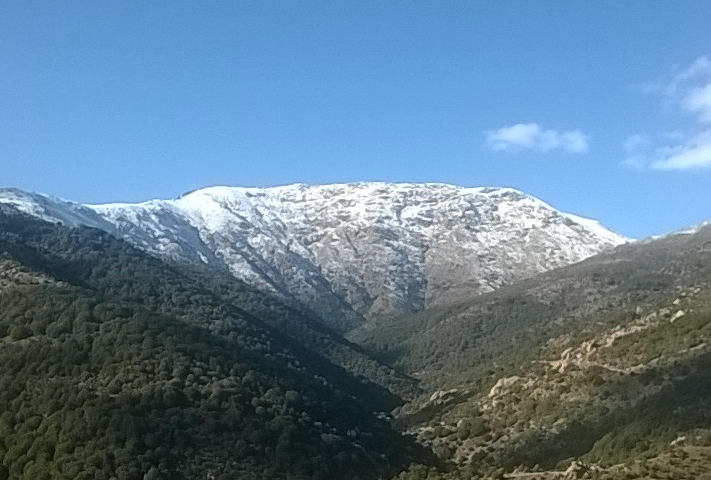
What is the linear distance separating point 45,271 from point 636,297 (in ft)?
404

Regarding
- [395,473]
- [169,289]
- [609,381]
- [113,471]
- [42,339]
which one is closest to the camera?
[113,471]

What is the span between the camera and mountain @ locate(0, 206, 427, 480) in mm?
78125

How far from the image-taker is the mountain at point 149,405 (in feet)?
256

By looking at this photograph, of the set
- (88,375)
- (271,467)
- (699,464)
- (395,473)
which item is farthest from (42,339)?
(699,464)

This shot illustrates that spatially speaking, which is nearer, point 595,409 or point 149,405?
point 149,405

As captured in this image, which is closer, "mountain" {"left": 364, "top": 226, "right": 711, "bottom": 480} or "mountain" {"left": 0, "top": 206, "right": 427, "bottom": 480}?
"mountain" {"left": 364, "top": 226, "right": 711, "bottom": 480}

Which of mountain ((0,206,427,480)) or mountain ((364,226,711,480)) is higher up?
mountain ((364,226,711,480))

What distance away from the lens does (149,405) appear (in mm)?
86062

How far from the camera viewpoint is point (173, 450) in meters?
79.1

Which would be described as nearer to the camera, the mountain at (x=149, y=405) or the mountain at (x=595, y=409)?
the mountain at (x=595, y=409)

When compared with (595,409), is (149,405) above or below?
below

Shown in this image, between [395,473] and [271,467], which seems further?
[395,473]

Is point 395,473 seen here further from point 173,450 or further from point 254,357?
point 254,357

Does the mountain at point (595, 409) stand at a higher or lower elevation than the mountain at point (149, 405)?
higher
